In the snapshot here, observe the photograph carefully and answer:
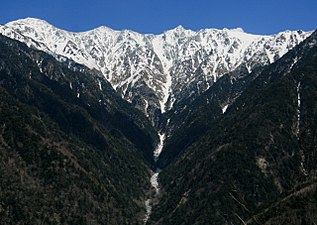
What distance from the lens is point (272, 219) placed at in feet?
619

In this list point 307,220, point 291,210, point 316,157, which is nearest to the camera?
point 316,157

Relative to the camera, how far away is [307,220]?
159 m

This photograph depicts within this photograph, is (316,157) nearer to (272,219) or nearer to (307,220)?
(307,220)

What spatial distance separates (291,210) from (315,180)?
1764 centimetres

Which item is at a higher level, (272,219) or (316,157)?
(316,157)

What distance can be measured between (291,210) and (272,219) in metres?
7.60

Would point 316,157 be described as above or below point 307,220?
above

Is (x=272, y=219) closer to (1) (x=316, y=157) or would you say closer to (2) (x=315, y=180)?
(2) (x=315, y=180)

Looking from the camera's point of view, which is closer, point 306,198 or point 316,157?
point 316,157

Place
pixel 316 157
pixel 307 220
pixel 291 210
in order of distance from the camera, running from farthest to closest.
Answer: pixel 291 210 → pixel 307 220 → pixel 316 157

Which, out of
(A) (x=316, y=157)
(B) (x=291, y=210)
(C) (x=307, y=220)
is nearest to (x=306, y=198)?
(B) (x=291, y=210)

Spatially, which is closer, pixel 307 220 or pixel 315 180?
pixel 307 220

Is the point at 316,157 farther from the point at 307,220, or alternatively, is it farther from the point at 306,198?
the point at 306,198

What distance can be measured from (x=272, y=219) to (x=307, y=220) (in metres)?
30.4
